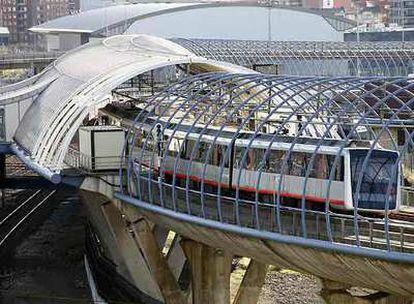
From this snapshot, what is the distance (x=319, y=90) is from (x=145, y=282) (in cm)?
1080

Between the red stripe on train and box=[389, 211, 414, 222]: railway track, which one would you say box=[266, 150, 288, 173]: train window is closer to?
the red stripe on train

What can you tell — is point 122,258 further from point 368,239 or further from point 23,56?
point 23,56

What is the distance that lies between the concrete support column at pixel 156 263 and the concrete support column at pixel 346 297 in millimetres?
7013

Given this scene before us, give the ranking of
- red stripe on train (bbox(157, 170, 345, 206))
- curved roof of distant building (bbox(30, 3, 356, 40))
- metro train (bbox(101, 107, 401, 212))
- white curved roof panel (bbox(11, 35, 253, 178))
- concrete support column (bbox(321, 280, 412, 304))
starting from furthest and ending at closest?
curved roof of distant building (bbox(30, 3, 356, 40)), white curved roof panel (bbox(11, 35, 253, 178)), concrete support column (bbox(321, 280, 412, 304)), red stripe on train (bbox(157, 170, 345, 206)), metro train (bbox(101, 107, 401, 212))

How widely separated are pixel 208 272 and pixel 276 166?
6501mm

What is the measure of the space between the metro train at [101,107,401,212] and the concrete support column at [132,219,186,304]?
232cm

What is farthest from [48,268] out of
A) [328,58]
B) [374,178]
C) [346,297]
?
[328,58]

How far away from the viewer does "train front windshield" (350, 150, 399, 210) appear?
19.3 metres

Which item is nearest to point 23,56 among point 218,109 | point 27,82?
point 27,82

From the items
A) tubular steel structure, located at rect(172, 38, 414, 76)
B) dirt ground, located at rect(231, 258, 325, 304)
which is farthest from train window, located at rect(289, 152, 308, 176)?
tubular steel structure, located at rect(172, 38, 414, 76)

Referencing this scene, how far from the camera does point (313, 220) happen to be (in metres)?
19.8

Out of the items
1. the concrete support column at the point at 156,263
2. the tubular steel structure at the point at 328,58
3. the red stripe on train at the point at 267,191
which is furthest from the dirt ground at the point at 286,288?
the tubular steel structure at the point at 328,58

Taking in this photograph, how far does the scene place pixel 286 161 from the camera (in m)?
20.7

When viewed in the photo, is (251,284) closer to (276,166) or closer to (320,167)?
(276,166)
